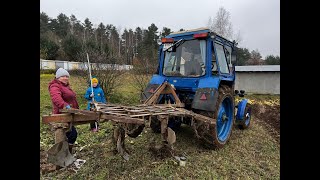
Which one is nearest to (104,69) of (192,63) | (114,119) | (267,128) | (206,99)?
(192,63)

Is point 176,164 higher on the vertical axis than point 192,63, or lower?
lower

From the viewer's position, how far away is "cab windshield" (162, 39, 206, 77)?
4.54 m

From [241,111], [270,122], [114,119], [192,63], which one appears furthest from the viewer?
[270,122]

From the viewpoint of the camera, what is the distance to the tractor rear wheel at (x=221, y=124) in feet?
13.5

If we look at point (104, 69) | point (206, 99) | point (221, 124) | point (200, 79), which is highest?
point (104, 69)

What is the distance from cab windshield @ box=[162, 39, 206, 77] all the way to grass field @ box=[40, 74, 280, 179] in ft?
4.65

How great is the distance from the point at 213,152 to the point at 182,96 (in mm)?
1260

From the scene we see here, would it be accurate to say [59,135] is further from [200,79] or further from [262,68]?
[262,68]

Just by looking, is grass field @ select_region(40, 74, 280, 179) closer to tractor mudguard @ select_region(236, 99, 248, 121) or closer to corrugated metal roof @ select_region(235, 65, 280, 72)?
tractor mudguard @ select_region(236, 99, 248, 121)

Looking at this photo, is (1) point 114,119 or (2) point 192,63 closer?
(1) point 114,119

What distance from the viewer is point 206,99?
4.07m

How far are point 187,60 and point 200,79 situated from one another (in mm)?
569

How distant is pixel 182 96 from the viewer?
15.7 ft
